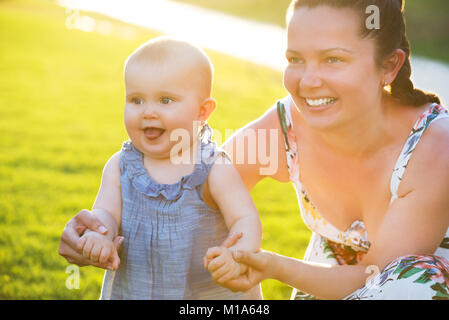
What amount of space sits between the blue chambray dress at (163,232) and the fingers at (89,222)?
17 cm

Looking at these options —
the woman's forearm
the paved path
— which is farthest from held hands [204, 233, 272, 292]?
the paved path

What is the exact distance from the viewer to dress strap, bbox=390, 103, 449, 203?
7.76 feet

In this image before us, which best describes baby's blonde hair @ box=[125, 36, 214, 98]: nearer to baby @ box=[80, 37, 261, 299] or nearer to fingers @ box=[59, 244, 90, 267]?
baby @ box=[80, 37, 261, 299]

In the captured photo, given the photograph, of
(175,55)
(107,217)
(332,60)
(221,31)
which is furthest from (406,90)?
(221,31)

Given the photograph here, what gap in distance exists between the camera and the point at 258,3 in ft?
64.2

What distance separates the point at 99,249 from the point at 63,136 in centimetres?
528

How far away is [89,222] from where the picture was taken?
2072 millimetres

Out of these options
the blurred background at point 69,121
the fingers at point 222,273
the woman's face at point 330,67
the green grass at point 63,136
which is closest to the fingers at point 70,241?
the fingers at point 222,273

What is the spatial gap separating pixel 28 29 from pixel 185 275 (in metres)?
14.0

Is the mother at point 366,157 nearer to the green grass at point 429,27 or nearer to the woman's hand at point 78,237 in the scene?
the woman's hand at point 78,237

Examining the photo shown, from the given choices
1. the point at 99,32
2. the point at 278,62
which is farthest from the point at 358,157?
the point at 99,32

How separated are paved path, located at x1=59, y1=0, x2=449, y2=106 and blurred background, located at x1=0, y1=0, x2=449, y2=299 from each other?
448mm

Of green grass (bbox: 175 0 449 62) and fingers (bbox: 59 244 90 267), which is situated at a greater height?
green grass (bbox: 175 0 449 62)
